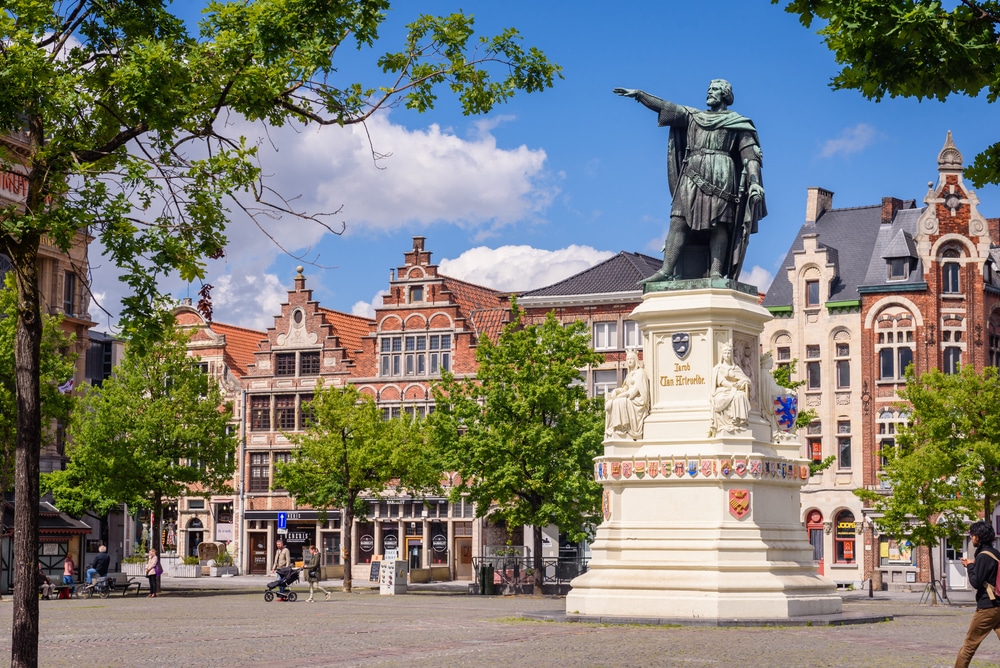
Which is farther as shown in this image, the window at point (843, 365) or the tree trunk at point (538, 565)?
the window at point (843, 365)

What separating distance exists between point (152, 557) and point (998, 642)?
28975 millimetres

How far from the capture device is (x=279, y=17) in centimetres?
1222

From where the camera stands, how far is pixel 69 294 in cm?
5953

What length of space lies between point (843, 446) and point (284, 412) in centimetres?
2618

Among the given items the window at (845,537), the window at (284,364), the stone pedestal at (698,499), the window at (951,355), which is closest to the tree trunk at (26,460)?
the stone pedestal at (698,499)

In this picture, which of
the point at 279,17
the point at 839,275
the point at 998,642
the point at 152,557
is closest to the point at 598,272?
the point at 839,275

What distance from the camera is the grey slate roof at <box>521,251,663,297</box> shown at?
63938 mm

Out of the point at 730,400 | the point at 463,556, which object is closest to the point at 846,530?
the point at 463,556

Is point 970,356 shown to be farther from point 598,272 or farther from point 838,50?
point 838,50

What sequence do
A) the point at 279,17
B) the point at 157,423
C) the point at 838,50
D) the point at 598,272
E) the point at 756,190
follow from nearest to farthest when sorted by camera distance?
1. the point at 838,50
2. the point at 279,17
3. the point at 756,190
4. the point at 157,423
5. the point at 598,272

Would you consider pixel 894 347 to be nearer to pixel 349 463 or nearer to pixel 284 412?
pixel 349 463

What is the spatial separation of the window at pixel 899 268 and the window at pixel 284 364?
28035 mm

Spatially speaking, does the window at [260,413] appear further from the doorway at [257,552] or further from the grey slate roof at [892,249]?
the grey slate roof at [892,249]

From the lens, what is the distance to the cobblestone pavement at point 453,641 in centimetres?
1795
